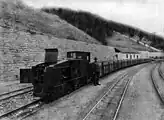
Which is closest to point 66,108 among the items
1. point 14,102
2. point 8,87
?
point 14,102

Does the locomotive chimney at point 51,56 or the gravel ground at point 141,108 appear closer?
the gravel ground at point 141,108

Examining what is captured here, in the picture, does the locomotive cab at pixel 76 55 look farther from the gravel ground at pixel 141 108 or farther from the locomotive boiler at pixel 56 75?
the gravel ground at pixel 141 108

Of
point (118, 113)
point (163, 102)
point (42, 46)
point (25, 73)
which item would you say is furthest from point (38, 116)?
point (42, 46)

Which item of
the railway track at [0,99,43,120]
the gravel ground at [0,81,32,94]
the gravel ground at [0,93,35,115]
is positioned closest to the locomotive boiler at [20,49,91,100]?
the railway track at [0,99,43,120]

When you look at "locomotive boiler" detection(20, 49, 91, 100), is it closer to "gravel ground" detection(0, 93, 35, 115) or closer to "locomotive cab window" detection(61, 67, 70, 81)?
"locomotive cab window" detection(61, 67, 70, 81)

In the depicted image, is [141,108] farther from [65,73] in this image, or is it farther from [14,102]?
[14,102]

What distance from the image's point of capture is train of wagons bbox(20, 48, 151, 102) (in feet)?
31.6

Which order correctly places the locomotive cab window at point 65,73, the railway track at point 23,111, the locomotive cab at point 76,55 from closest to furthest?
the railway track at point 23,111 → the locomotive cab window at point 65,73 → the locomotive cab at point 76,55

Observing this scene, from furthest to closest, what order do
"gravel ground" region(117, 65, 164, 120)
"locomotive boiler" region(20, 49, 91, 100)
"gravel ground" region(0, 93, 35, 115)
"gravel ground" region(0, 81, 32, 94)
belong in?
"gravel ground" region(0, 81, 32, 94)
"locomotive boiler" region(20, 49, 91, 100)
"gravel ground" region(0, 93, 35, 115)
"gravel ground" region(117, 65, 164, 120)

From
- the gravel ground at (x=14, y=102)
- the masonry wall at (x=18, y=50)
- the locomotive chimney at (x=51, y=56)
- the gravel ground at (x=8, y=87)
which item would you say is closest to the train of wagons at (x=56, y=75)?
the locomotive chimney at (x=51, y=56)

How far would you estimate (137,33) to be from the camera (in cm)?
14800

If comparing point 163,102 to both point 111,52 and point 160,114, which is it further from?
point 111,52

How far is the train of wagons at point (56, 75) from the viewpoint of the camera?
9639 millimetres

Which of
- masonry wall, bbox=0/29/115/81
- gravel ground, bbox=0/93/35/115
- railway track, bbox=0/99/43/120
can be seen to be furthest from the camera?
masonry wall, bbox=0/29/115/81
